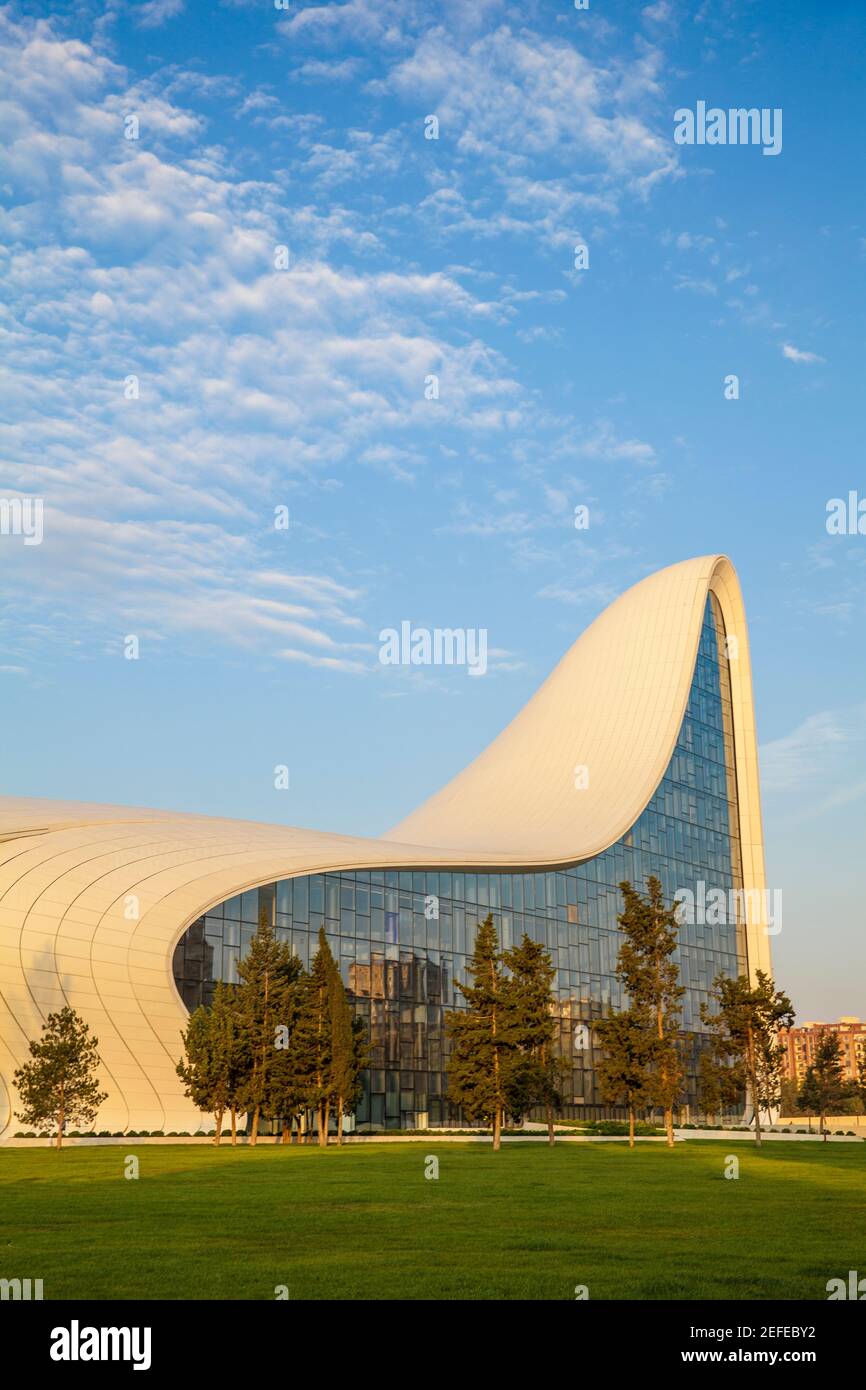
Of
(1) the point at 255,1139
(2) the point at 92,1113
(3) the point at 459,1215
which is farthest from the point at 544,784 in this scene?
(3) the point at 459,1215

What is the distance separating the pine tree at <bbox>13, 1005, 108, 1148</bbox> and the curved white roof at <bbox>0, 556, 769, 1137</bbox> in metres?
1.92

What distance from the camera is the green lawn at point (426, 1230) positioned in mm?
10156

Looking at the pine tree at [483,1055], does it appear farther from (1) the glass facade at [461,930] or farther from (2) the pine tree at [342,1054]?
(1) the glass facade at [461,930]

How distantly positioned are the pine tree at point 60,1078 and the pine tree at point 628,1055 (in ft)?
45.2

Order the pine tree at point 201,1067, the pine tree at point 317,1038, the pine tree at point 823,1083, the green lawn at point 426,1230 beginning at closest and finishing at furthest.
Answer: the green lawn at point 426,1230 → the pine tree at point 201,1067 → the pine tree at point 317,1038 → the pine tree at point 823,1083

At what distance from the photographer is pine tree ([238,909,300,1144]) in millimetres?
34375

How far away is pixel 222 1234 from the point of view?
13.3m

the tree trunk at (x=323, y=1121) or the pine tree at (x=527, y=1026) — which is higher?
the pine tree at (x=527, y=1026)

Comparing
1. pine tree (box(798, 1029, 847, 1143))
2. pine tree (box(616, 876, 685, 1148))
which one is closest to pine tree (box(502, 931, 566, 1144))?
pine tree (box(616, 876, 685, 1148))

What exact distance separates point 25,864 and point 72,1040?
5.86 meters

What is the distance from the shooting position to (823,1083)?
54656 millimetres

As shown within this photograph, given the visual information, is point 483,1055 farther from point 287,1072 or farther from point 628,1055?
point 287,1072

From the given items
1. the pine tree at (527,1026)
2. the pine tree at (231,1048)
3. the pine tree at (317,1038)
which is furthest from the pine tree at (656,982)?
the pine tree at (231,1048)
